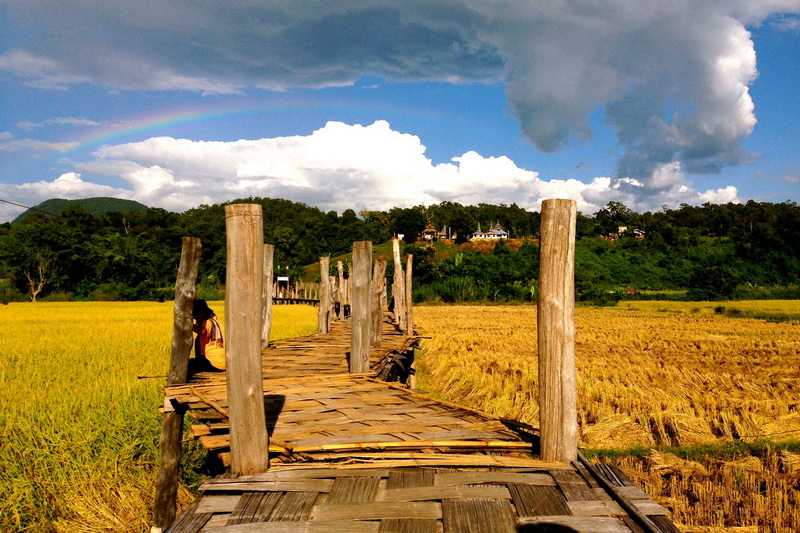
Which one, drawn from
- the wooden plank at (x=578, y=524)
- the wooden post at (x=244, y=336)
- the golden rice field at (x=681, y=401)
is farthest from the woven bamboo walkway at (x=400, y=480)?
the golden rice field at (x=681, y=401)

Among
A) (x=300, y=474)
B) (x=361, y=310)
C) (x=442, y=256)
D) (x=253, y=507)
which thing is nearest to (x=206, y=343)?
(x=361, y=310)

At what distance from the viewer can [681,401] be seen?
25.8ft

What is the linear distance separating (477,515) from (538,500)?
42 centimetres

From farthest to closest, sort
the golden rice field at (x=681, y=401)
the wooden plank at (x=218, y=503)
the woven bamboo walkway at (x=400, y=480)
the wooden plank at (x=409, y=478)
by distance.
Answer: the golden rice field at (x=681, y=401) → the wooden plank at (x=409, y=478) → the wooden plank at (x=218, y=503) → the woven bamboo walkway at (x=400, y=480)

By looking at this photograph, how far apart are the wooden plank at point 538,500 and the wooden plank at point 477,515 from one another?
0.24ft

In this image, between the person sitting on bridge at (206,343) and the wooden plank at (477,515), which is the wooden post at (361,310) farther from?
the wooden plank at (477,515)

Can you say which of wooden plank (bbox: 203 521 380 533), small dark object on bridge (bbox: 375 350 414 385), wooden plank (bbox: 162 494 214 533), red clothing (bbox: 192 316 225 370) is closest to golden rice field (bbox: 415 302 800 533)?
small dark object on bridge (bbox: 375 350 414 385)

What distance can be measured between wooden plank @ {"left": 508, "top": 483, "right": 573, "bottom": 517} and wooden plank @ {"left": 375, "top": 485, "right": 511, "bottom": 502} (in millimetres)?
68

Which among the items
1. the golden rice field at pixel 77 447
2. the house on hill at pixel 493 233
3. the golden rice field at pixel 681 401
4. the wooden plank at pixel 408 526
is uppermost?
the house on hill at pixel 493 233

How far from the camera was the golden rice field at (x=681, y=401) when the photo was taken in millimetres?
4770

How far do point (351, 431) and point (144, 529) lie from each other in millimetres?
2431

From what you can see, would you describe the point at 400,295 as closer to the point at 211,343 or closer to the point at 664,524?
the point at 211,343

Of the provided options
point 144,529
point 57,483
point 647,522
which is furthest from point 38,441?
point 647,522

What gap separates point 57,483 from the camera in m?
4.57
